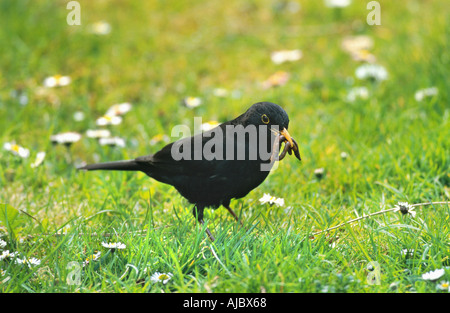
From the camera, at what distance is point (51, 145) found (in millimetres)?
4871

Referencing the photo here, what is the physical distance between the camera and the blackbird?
318 cm

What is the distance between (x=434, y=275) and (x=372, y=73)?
127 inches

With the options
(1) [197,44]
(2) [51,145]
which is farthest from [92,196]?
(1) [197,44]

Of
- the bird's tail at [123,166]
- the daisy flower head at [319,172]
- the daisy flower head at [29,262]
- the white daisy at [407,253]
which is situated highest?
the bird's tail at [123,166]

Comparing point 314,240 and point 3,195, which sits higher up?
point 3,195

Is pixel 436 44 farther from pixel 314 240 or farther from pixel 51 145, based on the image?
pixel 51 145

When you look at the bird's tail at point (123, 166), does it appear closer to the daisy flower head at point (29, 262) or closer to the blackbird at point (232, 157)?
the blackbird at point (232, 157)

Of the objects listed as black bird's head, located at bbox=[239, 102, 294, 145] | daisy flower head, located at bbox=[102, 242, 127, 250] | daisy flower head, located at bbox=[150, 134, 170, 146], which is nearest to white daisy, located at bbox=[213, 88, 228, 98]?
daisy flower head, located at bbox=[150, 134, 170, 146]

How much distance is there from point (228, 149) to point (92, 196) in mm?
1250

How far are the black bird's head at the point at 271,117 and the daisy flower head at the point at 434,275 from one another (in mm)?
960

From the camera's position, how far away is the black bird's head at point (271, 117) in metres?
3.13

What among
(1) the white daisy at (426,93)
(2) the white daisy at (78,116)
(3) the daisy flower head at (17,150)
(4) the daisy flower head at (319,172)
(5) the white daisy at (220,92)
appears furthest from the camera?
(5) the white daisy at (220,92)

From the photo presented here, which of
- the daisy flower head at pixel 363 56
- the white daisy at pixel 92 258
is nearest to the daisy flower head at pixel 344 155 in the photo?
the daisy flower head at pixel 363 56

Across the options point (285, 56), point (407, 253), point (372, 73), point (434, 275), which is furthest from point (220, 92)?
point (434, 275)
